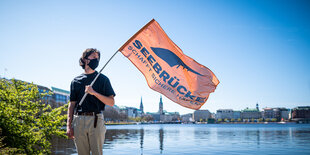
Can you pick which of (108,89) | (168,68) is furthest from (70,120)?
(168,68)

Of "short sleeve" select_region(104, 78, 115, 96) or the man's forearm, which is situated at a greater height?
"short sleeve" select_region(104, 78, 115, 96)

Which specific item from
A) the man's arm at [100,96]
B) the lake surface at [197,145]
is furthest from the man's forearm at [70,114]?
the lake surface at [197,145]

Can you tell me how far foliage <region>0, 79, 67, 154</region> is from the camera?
10492mm

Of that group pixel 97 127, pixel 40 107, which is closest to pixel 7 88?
pixel 40 107

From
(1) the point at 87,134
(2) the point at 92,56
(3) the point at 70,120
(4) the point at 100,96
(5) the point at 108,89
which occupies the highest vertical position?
(2) the point at 92,56

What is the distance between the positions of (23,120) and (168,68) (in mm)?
6729

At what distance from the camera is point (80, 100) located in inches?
217

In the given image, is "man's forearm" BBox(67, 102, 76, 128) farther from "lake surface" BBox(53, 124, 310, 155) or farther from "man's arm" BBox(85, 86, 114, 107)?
"lake surface" BBox(53, 124, 310, 155)

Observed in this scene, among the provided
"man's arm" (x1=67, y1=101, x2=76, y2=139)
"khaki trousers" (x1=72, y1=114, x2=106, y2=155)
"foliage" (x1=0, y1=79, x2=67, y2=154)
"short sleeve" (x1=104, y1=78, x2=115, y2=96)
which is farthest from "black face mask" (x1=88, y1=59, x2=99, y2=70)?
"foliage" (x1=0, y1=79, x2=67, y2=154)

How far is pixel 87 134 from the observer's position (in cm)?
525

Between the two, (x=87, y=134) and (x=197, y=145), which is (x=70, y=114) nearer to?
(x=87, y=134)

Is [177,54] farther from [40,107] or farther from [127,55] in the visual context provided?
[40,107]

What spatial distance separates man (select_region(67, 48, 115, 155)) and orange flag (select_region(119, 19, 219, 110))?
2.32m

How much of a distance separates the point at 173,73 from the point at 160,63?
49cm
